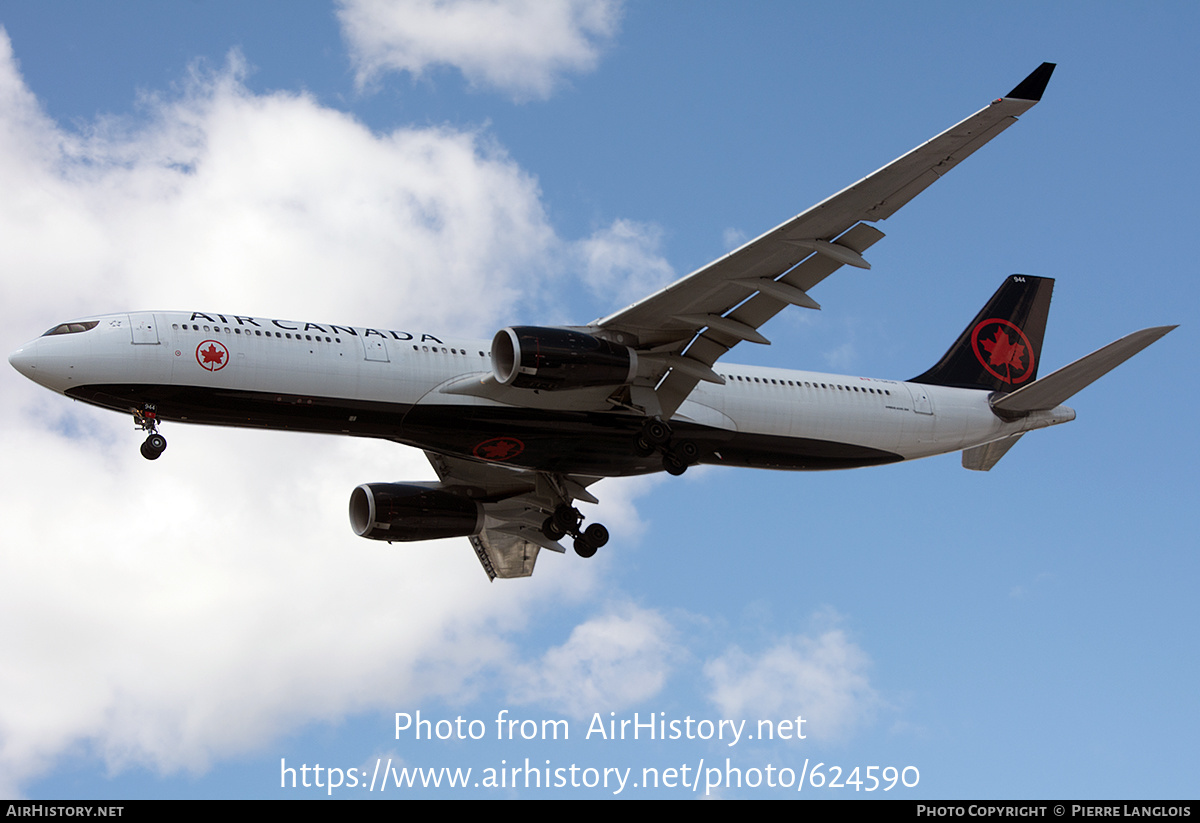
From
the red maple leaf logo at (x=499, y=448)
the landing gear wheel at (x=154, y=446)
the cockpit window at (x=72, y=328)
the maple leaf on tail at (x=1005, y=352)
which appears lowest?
the landing gear wheel at (x=154, y=446)

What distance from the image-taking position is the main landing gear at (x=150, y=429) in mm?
26828

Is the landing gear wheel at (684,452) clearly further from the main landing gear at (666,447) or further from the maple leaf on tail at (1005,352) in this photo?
the maple leaf on tail at (1005,352)

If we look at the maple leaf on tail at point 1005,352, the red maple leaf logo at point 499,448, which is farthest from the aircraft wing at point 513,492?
the maple leaf on tail at point 1005,352

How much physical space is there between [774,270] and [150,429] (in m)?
14.4

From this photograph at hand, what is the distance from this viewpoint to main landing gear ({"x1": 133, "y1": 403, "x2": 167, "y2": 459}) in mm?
26828

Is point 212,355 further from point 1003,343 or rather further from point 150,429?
point 1003,343

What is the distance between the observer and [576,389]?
28250 mm

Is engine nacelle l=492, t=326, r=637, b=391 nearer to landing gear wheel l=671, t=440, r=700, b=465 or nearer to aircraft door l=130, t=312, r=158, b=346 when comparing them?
landing gear wheel l=671, t=440, r=700, b=465

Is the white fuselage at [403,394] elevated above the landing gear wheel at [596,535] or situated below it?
above

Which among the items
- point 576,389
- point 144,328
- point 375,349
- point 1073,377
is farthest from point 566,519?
point 1073,377

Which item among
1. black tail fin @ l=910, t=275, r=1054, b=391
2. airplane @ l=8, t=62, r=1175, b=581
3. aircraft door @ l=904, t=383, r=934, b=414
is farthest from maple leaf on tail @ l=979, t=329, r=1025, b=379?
aircraft door @ l=904, t=383, r=934, b=414

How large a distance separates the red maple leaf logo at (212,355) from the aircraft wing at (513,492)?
28.7 ft
